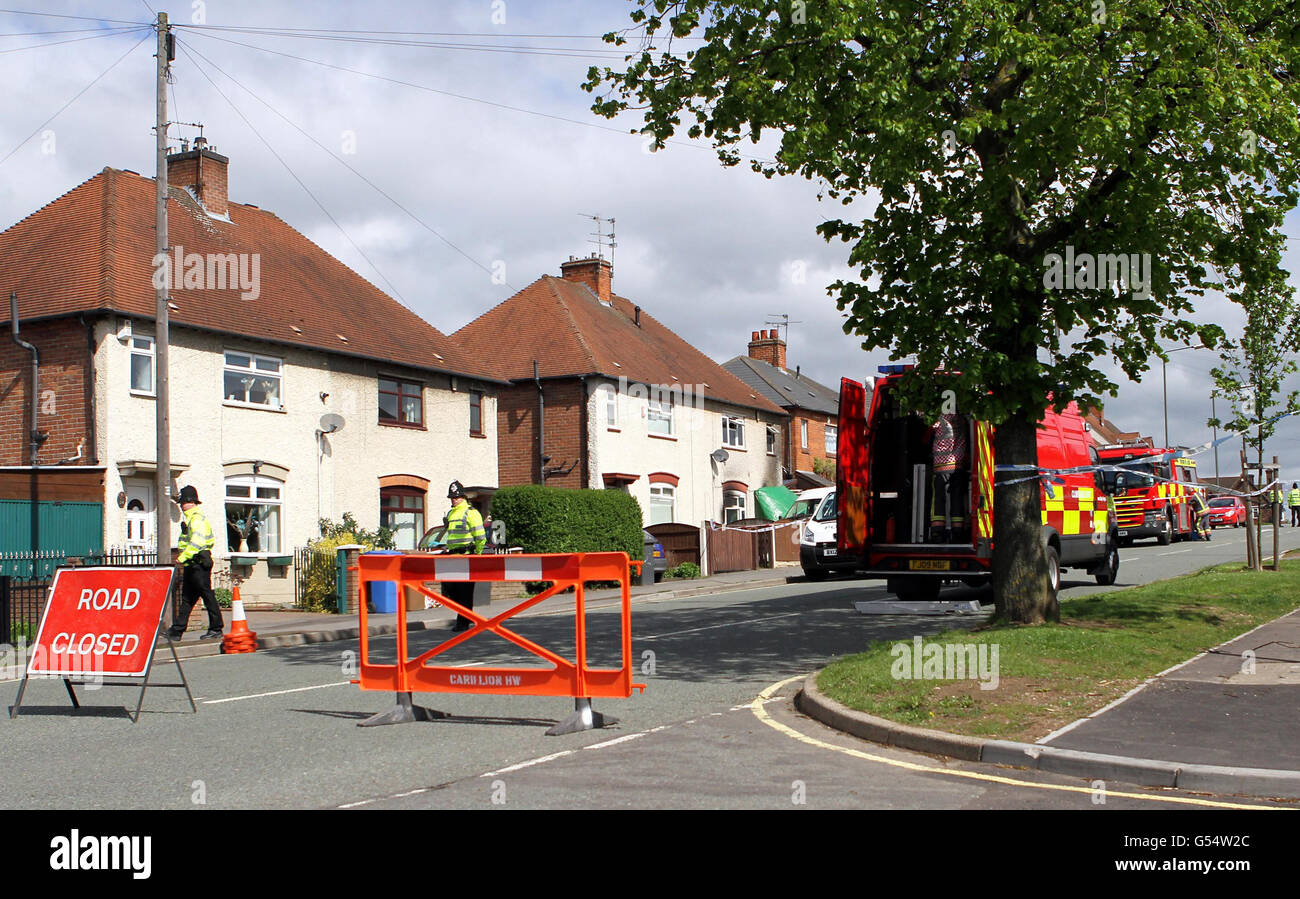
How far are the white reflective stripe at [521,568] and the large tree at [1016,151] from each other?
4316 millimetres

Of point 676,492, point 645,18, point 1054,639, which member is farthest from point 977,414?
point 676,492

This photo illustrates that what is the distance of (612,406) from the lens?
33.9m

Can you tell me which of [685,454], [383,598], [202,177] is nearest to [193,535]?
[383,598]

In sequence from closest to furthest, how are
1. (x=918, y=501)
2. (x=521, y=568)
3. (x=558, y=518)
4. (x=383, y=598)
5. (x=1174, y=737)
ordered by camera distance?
(x=1174, y=737) → (x=521, y=568) → (x=918, y=501) → (x=383, y=598) → (x=558, y=518)

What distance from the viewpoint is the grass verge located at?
7827 mm

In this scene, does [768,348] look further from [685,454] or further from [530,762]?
[530,762]

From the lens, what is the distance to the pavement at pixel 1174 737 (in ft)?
20.6

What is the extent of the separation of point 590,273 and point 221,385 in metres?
19.6

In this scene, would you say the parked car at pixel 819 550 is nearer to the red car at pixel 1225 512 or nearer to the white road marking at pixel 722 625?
the white road marking at pixel 722 625

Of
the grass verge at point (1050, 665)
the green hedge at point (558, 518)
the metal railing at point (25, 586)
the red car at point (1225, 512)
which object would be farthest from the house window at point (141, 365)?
the red car at point (1225, 512)

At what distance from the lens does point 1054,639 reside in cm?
1034
